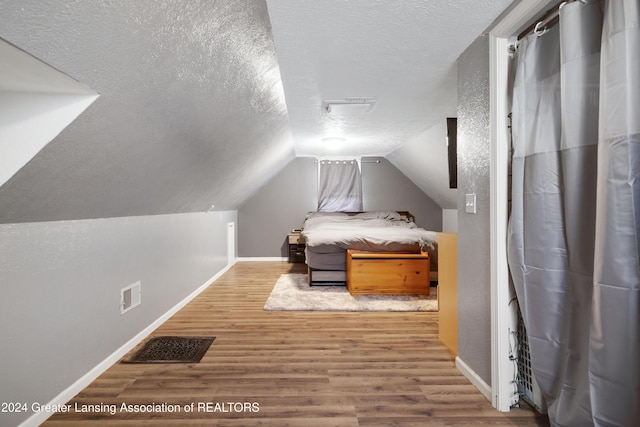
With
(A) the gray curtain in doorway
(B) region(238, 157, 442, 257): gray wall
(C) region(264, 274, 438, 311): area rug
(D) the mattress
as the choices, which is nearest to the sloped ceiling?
(A) the gray curtain in doorway

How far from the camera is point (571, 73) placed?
44.3 inches

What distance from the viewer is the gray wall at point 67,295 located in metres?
1.25

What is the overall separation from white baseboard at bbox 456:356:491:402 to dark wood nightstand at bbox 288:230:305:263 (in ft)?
10.8

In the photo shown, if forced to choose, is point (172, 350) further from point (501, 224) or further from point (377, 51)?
point (377, 51)

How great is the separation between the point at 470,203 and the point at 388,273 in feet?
5.92

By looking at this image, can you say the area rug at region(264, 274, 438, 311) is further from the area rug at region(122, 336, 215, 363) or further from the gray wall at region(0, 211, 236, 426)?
the gray wall at region(0, 211, 236, 426)

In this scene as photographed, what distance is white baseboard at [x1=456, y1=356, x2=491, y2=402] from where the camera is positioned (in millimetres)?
1537

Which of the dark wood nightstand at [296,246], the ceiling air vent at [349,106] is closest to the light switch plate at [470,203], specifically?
the ceiling air vent at [349,106]

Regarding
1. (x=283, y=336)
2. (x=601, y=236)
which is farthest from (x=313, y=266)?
(x=601, y=236)

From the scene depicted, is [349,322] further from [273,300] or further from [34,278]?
[34,278]

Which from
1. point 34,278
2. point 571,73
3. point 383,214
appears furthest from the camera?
point 383,214

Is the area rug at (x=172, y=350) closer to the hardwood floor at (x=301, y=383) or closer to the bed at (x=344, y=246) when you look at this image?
the hardwood floor at (x=301, y=383)

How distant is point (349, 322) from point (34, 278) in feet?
6.84

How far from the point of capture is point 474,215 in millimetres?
1646
